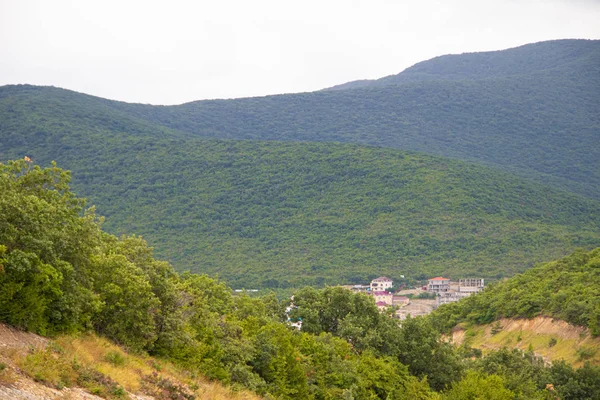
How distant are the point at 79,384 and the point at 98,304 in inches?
186

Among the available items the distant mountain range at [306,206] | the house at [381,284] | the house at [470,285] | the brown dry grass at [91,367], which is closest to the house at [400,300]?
the house at [381,284]

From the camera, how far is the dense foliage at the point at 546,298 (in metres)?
56.2

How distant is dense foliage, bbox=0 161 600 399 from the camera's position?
19859 mm

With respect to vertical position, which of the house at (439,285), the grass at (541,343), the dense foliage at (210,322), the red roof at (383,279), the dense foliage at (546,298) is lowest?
the house at (439,285)

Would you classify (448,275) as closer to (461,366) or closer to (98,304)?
(461,366)

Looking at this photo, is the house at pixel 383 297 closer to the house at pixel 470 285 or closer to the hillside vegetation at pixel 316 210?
the hillside vegetation at pixel 316 210

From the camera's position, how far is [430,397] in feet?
114

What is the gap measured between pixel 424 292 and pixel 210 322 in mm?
81967

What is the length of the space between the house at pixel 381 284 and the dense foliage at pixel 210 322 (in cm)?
6010

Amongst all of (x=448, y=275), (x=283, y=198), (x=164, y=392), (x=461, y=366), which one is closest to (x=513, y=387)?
(x=461, y=366)

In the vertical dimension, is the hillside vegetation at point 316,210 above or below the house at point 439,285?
above

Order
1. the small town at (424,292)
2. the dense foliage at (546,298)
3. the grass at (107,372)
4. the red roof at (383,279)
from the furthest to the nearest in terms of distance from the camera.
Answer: the red roof at (383,279)
the small town at (424,292)
the dense foliage at (546,298)
the grass at (107,372)

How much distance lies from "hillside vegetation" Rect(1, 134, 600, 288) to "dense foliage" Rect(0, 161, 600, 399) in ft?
215

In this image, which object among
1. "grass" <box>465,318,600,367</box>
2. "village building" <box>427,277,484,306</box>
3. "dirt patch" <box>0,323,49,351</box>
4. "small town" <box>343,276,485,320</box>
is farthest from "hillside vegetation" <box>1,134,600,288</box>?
"dirt patch" <box>0,323,49,351</box>
